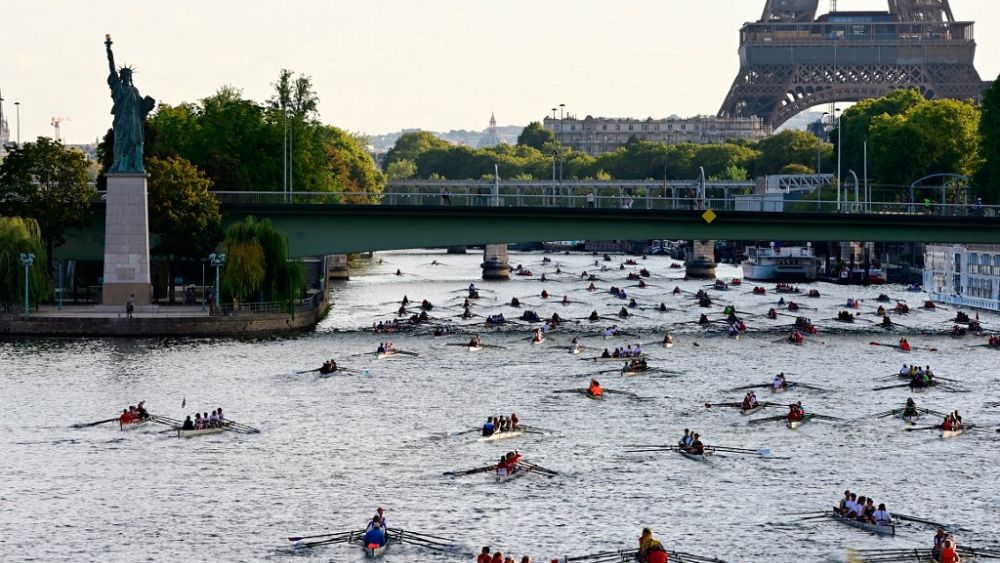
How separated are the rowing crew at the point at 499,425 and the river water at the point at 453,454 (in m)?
0.99

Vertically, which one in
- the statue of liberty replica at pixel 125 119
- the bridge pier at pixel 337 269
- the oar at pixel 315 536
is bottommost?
the oar at pixel 315 536

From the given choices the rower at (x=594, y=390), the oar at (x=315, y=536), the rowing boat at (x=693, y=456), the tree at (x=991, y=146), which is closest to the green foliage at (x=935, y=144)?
the tree at (x=991, y=146)

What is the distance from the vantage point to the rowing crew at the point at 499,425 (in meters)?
74.8

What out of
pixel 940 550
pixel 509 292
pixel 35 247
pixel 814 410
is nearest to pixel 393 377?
pixel 814 410

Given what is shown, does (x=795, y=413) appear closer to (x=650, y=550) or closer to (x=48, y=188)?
(x=650, y=550)

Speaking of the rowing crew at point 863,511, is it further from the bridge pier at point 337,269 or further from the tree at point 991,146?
the bridge pier at point 337,269

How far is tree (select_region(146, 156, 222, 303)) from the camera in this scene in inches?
4761

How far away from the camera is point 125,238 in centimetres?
11388

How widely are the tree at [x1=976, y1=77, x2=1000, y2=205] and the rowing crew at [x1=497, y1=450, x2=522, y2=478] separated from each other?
103 m

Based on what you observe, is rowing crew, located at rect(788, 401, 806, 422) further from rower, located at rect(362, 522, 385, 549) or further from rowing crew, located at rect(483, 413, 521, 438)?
rower, located at rect(362, 522, 385, 549)

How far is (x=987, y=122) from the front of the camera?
166 m

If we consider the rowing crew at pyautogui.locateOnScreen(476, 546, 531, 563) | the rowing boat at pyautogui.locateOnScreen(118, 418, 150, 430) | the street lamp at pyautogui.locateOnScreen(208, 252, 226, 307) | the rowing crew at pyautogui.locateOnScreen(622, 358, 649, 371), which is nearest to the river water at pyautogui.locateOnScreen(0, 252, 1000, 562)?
the rowing boat at pyautogui.locateOnScreen(118, 418, 150, 430)

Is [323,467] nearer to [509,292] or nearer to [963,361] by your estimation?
[963,361]

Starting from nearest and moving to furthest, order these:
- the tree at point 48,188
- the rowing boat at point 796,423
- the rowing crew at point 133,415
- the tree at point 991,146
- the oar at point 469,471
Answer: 1. the oar at point 469,471
2. the rowing crew at point 133,415
3. the rowing boat at point 796,423
4. the tree at point 48,188
5. the tree at point 991,146
